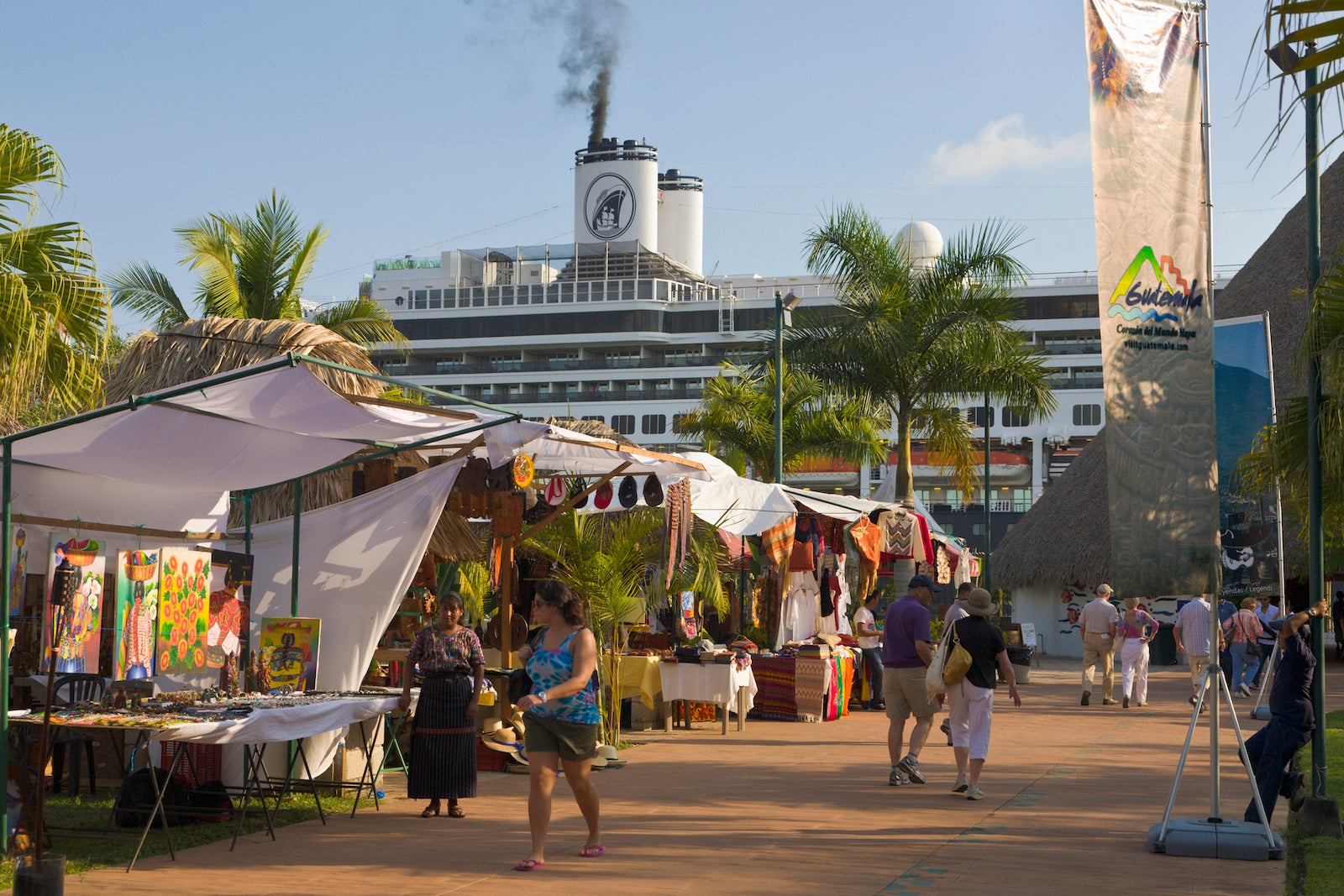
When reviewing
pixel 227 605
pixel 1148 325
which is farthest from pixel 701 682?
pixel 1148 325

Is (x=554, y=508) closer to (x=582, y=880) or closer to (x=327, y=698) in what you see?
(x=327, y=698)

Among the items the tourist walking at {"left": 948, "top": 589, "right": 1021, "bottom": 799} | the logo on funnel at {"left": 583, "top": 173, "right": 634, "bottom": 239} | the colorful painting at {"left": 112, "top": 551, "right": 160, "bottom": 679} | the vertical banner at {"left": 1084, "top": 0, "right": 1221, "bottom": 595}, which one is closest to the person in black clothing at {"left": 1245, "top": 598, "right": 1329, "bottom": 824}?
the vertical banner at {"left": 1084, "top": 0, "right": 1221, "bottom": 595}

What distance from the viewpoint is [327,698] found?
8.77 meters

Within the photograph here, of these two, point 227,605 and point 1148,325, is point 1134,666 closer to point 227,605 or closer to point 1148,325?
point 1148,325

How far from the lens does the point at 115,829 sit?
812cm

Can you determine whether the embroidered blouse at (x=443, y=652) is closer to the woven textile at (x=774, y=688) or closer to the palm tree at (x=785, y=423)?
the woven textile at (x=774, y=688)

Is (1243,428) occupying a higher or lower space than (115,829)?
higher

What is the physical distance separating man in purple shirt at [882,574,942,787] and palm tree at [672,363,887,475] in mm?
21516

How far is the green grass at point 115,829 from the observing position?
736 cm

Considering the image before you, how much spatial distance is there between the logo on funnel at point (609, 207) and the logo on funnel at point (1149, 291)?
79444mm

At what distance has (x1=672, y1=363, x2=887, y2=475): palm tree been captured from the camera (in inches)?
1296

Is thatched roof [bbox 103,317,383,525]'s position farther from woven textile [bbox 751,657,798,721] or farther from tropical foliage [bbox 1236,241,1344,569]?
tropical foliage [bbox 1236,241,1344,569]

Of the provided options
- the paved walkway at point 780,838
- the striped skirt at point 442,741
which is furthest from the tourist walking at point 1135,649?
the striped skirt at point 442,741

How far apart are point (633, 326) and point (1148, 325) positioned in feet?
240
